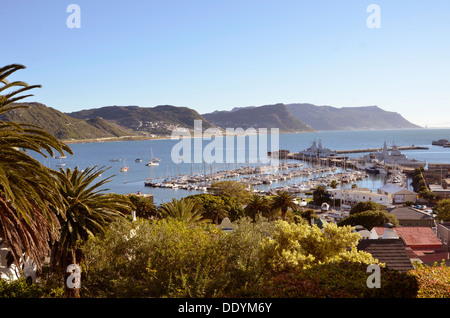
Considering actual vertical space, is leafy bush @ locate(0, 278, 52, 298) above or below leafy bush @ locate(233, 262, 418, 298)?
below

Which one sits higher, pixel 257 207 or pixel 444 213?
pixel 257 207

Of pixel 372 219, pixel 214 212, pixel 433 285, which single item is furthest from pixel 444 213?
pixel 433 285

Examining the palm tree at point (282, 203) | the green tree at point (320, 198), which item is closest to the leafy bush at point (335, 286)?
the palm tree at point (282, 203)

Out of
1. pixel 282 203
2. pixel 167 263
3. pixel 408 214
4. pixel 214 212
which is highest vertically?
pixel 167 263

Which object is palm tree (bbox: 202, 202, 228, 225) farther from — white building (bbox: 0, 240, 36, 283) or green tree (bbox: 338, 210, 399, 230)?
white building (bbox: 0, 240, 36, 283)

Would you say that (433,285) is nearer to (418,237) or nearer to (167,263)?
(167,263)

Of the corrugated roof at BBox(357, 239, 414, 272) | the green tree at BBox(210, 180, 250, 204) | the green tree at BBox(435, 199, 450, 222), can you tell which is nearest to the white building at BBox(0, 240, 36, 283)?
the corrugated roof at BBox(357, 239, 414, 272)

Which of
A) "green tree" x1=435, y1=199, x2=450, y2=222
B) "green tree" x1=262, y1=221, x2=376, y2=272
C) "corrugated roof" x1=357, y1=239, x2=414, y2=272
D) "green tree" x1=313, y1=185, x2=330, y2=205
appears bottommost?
"green tree" x1=313, y1=185, x2=330, y2=205

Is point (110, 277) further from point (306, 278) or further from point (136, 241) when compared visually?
point (306, 278)

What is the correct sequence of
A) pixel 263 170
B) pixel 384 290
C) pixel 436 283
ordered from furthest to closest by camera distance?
pixel 263 170 < pixel 436 283 < pixel 384 290

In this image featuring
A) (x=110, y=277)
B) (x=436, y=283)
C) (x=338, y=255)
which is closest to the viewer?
(x=436, y=283)

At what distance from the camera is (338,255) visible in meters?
13.6
